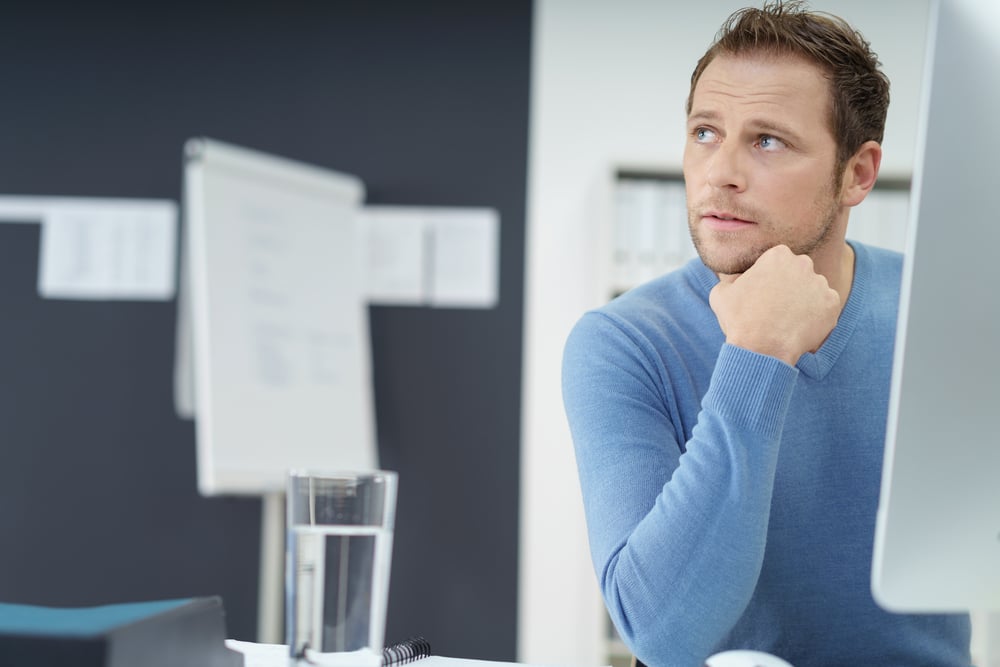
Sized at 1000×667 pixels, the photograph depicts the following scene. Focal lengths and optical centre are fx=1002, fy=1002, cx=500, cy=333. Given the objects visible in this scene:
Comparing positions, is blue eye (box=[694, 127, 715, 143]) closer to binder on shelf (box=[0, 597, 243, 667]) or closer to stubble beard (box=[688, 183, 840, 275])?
stubble beard (box=[688, 183, 840, 275])

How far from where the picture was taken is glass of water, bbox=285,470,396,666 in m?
0.75

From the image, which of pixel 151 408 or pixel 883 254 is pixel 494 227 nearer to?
pixel 151 408

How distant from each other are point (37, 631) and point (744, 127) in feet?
3.29

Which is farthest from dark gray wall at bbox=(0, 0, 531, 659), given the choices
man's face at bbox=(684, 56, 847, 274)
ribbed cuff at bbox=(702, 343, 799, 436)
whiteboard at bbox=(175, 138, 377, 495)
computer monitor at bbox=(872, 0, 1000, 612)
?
computer monitor at bbox=(872, 0, 1000, 612)

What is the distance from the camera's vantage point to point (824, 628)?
3.83ft

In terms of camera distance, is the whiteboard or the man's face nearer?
the man's face

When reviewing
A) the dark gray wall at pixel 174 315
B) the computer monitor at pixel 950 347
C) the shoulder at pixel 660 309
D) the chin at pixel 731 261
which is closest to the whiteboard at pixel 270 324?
the dark gray wall at pixel 174 315

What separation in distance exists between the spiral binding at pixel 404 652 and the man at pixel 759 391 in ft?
0.67

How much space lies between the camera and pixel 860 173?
1.47 meters

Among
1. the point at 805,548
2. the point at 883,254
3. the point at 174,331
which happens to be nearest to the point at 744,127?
the point at 883,254

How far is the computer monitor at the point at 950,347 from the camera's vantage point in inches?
28.5

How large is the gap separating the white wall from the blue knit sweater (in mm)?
2013

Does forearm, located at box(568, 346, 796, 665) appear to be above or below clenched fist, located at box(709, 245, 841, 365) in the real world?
below

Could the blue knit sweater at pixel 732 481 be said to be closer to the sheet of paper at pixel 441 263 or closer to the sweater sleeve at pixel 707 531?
the sweater sleeve at pixel 707 531
